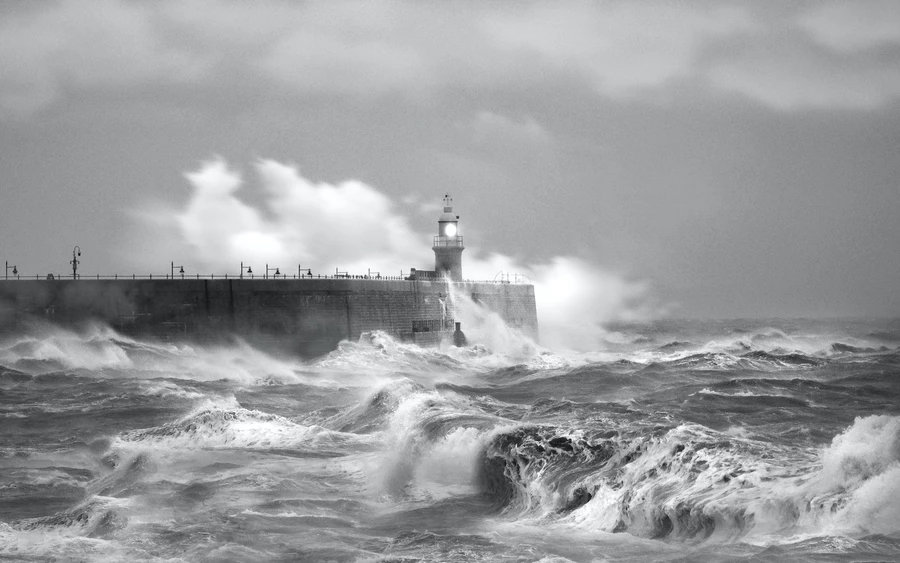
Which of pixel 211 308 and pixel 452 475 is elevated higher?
pixel 211 308

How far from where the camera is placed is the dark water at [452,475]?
34.7 ft

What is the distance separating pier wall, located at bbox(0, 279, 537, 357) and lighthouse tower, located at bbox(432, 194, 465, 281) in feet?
29.3

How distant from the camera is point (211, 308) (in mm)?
34656

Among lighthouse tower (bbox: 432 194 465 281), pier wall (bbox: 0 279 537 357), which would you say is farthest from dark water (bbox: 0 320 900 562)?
lighthouse tower (bbox: 432 194 465 281)

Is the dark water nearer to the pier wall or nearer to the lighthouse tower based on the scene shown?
the pier wall

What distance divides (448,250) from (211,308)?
14.7 metres

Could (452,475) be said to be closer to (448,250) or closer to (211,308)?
(211,308)

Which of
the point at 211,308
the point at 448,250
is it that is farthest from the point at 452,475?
the point at 448,250

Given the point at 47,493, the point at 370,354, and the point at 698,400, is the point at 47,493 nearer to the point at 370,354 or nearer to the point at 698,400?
the point at 698,400

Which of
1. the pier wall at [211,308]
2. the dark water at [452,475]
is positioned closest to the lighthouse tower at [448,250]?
the pier wall at [211,308]

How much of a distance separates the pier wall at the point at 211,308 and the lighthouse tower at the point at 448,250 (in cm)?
892

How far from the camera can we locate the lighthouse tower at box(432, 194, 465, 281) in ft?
153

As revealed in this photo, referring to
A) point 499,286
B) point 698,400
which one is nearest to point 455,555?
point 698,400

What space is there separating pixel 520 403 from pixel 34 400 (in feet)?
37.9
